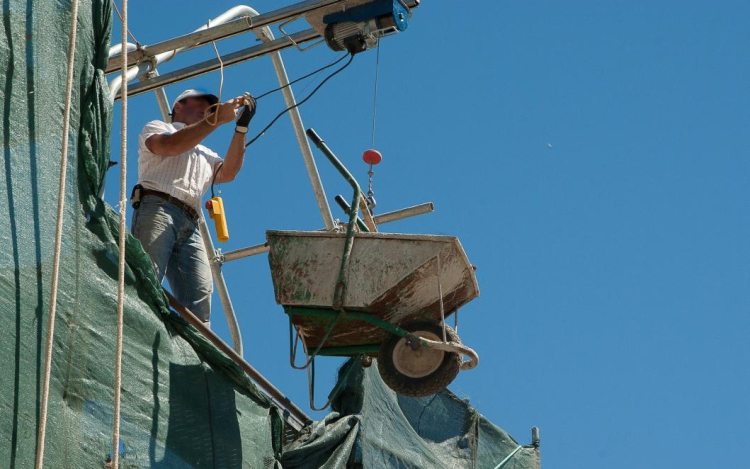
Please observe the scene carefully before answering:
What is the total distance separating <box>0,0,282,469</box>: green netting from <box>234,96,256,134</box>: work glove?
Result: 140 cm

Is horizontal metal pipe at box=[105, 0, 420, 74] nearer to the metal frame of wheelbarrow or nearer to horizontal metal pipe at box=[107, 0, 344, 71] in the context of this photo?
horizontal metal pipe at box=[107, 0, 344, 71]

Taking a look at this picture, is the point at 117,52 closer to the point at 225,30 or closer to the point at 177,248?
the point at 225,30

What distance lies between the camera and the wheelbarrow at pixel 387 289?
757cm

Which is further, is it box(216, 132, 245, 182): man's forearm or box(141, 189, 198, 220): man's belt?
box(216, 132, 245, 182): man's forearm

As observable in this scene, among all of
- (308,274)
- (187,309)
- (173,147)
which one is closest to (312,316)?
(308,274)

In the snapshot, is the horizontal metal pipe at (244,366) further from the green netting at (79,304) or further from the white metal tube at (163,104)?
the white metal tube at (163,104)

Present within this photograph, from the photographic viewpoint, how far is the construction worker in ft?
24.6

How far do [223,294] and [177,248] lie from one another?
119 inches

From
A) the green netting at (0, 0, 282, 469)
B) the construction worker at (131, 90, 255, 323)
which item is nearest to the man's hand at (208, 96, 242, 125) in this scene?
the construction worker at (131, 90, 255, 323)

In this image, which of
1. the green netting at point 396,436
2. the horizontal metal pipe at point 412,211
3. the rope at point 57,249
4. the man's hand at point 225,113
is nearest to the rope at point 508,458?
the green netting at point 396,436

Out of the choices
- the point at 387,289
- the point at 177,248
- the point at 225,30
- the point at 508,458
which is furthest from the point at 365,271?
the point at 508,458

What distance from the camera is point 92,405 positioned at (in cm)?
599

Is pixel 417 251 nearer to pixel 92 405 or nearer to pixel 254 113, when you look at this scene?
pixel 254 113

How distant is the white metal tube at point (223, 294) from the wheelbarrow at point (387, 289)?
2604 mm
